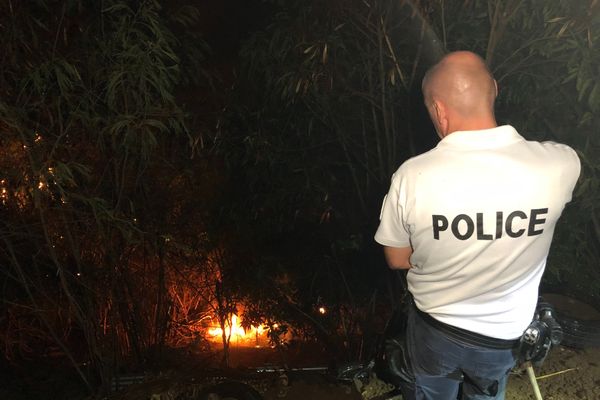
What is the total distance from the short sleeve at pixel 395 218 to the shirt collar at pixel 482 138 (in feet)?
0.56

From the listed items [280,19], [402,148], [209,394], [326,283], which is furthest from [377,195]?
[209,394]

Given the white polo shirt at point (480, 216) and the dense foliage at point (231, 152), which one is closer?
the white polo shirt at point (480, 216)

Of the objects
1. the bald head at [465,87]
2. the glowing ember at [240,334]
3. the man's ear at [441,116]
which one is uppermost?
the bald head at [465,87]

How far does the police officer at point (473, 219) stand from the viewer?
1321mm

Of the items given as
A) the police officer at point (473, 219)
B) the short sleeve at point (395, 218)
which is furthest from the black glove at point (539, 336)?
the short sleeve at point (395, 218)

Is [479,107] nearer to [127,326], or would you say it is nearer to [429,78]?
[429,78]

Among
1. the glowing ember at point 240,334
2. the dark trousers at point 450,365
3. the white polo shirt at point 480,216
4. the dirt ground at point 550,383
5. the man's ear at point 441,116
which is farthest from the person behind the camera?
the glowing ember at point 240,334

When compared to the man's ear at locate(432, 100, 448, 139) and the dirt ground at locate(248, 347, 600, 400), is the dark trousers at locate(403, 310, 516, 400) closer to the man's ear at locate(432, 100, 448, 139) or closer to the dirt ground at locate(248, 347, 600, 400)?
the man's ear at locate(432, 100, 448, 139)

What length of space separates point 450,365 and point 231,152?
7.07ft

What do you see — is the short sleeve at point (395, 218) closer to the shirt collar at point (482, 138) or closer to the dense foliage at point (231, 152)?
the shirt collar at point (482, 138)

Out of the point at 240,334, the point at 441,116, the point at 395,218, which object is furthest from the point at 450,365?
the point at 240,334

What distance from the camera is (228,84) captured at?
3398 millimetres

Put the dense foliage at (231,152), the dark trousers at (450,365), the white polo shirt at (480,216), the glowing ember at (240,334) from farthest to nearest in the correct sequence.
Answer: the glowing ember at (240,334) → the dense foliage at (231,152) → the dark trousers at (450,365) → the white polo shirt at (480,216)

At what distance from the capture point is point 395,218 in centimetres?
146
